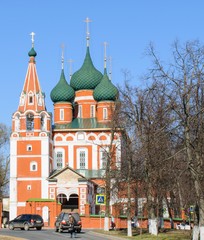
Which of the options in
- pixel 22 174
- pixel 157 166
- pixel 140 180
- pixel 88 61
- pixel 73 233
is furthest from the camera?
pixel 88 61

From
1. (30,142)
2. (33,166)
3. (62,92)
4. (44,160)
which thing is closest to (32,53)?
(62,92)

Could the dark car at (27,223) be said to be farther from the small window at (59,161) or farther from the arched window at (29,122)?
the small window at (59,161)

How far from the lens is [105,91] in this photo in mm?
70188

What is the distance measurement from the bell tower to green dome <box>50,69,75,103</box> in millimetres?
4353

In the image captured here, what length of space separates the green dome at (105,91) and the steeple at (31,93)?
6.86m

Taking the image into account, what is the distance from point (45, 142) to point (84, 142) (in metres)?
5.20

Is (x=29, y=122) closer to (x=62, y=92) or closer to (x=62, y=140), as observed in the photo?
(x=62, y=140)

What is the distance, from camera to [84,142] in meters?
70.1

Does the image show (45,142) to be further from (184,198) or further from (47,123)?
(184,198)

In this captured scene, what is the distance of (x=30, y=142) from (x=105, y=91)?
10.6m

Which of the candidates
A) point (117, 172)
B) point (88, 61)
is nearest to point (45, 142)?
point (88, 61)

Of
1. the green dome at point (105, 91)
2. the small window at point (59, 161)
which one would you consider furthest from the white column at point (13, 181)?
the green dome at point (105, 91)

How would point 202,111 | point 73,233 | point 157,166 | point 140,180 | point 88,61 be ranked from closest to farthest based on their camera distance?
point 202,111
point 157,166
point 73,233
point 140,180
point 88,61

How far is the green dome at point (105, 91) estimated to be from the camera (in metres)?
69.9
